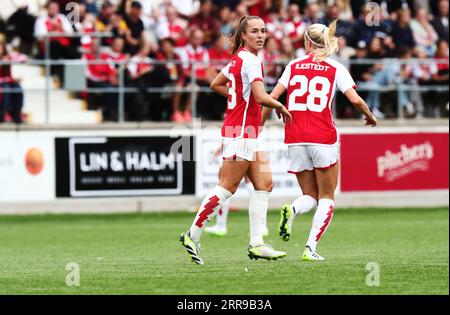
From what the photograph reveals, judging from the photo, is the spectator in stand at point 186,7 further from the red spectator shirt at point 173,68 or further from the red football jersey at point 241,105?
the red football jersey at point 241,105

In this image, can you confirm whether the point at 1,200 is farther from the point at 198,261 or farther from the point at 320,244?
the point at 198,261

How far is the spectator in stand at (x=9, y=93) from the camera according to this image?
20.4m

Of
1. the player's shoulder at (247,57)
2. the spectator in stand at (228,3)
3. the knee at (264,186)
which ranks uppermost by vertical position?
the spectator in stand at (228,3)

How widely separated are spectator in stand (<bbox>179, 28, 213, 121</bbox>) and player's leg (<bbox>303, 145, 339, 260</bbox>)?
10529mm

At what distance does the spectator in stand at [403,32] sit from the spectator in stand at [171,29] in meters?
4.56

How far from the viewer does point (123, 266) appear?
11055 millimetres

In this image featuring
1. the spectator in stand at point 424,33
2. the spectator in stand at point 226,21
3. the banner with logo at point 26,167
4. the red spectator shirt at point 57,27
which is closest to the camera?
the red spectator shirt at point 57,27

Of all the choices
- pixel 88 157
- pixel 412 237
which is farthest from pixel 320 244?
pixel 88 157

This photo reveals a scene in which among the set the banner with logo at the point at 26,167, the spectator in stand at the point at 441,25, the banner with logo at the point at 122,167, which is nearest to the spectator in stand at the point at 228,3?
the banner with logo at the point at 122,167

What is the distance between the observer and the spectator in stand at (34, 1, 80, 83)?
20750 mm

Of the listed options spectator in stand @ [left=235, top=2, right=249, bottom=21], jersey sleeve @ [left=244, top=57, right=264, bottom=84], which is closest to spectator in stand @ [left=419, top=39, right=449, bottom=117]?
spectator in stand @ [left=235, top=2, right=249, bottom=21]

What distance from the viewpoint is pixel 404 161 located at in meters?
22.8
